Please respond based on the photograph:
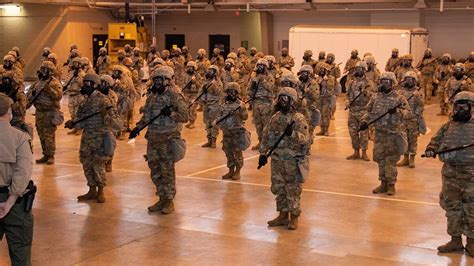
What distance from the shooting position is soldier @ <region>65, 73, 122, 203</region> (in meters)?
10.8

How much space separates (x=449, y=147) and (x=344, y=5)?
78.7ft

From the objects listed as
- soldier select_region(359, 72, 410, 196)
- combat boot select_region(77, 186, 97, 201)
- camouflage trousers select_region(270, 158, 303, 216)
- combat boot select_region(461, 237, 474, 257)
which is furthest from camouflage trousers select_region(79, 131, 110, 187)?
combat boot select_region(461, 237, 474, 257)

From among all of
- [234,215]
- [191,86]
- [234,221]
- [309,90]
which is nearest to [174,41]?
[191,86]

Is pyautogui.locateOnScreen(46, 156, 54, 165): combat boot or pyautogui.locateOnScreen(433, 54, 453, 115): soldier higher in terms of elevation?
pyautogui.locateOnScreen(433, 54, 453, 115): soldier

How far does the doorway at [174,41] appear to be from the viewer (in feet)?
123

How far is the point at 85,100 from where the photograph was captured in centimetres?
1094

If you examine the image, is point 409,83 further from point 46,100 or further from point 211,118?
point 46,100

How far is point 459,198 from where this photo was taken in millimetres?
8297

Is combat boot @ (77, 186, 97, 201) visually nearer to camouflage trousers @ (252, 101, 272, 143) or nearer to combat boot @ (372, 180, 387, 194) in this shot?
combat boot @ (372, 180, 387, 194)

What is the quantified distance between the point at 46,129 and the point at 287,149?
622 centimetres

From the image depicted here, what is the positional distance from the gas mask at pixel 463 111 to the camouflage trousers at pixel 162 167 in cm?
389

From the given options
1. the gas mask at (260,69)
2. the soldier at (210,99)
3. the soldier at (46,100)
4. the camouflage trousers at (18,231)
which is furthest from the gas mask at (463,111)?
the soldier at (210,99)

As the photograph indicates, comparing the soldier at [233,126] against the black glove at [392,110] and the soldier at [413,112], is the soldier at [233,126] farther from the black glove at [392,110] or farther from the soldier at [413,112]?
the soldier at [413,112]

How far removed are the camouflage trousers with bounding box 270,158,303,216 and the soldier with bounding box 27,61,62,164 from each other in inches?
225
